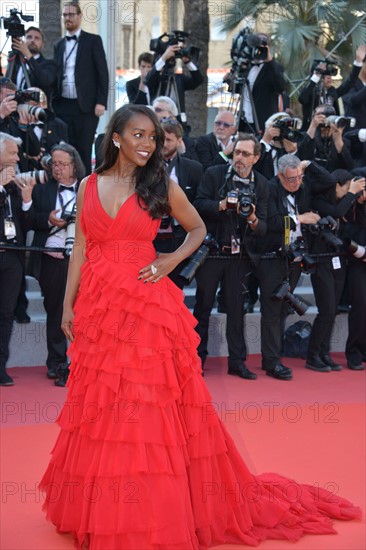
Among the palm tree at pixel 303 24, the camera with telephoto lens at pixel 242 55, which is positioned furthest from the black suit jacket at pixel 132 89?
the palm tree at pixel 303 24

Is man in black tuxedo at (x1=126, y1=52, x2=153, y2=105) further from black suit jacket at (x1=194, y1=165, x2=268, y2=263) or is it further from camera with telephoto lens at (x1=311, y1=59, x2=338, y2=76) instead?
black suit jacket at (x1=194, y1=165, x2=268, y2=263)

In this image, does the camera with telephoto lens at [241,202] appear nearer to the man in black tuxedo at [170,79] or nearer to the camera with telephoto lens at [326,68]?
the man in black tuxedo at [170,79]

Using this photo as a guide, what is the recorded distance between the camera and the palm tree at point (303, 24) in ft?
43.1

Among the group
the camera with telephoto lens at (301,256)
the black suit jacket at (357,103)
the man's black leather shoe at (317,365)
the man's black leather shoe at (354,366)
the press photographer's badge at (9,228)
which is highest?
the black suit jacket at (357,103)

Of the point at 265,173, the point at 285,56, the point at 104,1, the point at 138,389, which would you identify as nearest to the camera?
the point at 138,389

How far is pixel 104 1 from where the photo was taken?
10.5 metres

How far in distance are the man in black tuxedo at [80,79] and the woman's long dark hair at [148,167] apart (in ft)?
15.5

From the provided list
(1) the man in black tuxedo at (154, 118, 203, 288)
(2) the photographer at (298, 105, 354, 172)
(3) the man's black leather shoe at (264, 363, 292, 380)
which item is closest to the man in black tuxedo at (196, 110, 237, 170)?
(2) the photographer at (298, 105, 354, 172)

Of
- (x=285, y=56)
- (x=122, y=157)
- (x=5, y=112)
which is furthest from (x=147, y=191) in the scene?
(x=285, y=56)

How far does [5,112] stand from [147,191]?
12.7 ft

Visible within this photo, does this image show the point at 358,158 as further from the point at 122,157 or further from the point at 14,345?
the point at 122,157

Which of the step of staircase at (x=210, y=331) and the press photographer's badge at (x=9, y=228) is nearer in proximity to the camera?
the press photographer's badge at (x=9, y=228)

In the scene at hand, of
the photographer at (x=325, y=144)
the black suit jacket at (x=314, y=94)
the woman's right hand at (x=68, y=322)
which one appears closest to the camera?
the woman's right hand at (x=68, y=322)

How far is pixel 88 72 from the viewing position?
8758mm
